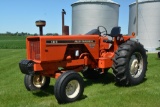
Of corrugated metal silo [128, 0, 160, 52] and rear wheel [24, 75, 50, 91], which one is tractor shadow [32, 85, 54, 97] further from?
corrugated metal silo [128, 0, 160, 52]

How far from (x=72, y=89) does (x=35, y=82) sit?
1.42 m

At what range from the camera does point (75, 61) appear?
677 cm

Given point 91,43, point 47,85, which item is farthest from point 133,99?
point 47,85

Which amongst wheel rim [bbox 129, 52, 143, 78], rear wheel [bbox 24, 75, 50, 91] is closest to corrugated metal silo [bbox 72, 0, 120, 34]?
wheel rim [bbox 129, 52, 143, 78]

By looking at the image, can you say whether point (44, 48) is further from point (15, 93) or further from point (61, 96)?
point (15, 93)

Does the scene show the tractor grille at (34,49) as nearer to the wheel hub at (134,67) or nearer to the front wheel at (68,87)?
the front wheel at (68,87)

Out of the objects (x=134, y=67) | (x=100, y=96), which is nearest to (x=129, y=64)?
(x=134, y=67)

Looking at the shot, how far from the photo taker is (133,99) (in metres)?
5.76

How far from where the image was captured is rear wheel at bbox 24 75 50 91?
22.5 feet

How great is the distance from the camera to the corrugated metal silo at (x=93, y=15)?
20.9 meters

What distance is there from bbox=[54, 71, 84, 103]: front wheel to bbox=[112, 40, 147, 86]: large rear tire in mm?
1350

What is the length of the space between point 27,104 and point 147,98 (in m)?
2.67

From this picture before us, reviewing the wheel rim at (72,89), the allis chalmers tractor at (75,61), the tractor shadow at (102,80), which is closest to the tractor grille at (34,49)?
the allis chalmers tractor at (75,61)

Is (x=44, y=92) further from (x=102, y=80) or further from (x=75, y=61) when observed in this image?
(x=102, y=80)
